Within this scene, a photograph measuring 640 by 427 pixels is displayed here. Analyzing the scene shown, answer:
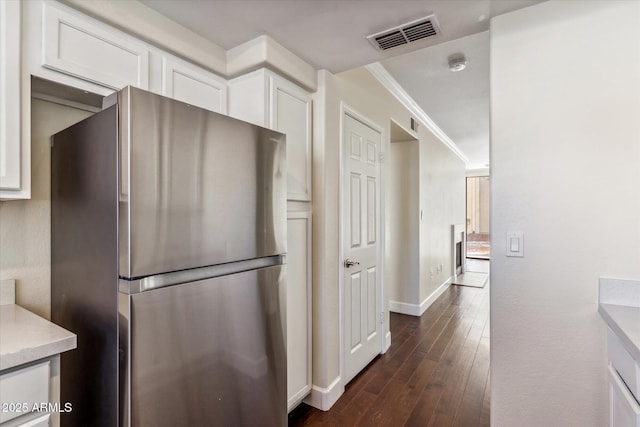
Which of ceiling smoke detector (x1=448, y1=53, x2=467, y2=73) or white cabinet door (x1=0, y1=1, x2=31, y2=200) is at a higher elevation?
ceiling smoke detector (x1=448, y1=53, x2=467, y2=73)

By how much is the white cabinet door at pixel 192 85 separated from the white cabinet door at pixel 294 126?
0.31 m

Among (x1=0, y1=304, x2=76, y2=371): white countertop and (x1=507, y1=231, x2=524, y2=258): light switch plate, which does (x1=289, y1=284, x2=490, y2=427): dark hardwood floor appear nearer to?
(x1=507, y1=231, x2=524, y2=258): light switch plate

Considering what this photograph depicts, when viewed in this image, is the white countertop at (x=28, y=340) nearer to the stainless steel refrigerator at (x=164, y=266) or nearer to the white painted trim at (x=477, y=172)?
the stainless steel refrigerator at (x=164, y=266)

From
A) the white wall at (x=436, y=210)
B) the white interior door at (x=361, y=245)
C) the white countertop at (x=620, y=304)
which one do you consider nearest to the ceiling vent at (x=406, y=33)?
the white interior door at (x=361, y=245)

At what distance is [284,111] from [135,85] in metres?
0.78

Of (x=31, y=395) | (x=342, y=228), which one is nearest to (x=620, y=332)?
(x=342, y=228)

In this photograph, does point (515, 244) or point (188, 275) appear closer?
point (188, 275)

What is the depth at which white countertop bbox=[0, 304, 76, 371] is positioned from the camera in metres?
0.81

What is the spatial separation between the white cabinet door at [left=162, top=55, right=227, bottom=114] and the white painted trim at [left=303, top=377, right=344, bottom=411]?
1914 millimetres

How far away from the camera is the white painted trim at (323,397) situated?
2088 millimetres

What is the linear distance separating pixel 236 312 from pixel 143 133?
0.71 meters

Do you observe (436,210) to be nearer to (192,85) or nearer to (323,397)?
(323,397)

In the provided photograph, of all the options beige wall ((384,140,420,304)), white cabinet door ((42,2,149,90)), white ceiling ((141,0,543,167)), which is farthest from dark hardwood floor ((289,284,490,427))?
white ceiling ((141,0,543,167))

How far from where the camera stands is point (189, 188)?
105 centimetres
